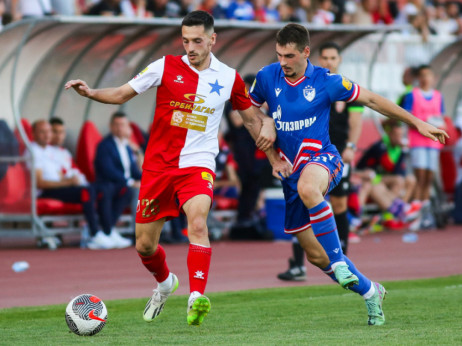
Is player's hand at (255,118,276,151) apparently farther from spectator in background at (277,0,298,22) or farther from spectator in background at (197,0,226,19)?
spectator in background at (277,0,298,22)

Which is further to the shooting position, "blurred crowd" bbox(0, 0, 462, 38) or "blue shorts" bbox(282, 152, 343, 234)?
"blurred crowd" bbox(0, 0, 462, 38)

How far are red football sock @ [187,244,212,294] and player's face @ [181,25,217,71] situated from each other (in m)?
1.49

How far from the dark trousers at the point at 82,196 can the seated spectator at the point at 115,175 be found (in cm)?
12

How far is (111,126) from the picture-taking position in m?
15.7

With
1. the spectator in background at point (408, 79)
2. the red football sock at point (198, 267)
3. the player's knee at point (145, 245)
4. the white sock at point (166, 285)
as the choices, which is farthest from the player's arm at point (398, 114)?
the spectator in background at point (408, 79)

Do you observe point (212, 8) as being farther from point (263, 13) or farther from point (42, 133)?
point (42, 133)

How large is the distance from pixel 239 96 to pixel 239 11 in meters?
10.5

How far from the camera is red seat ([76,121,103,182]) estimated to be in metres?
16.1

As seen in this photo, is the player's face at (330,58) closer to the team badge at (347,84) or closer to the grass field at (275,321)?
the grass field at (275,321)

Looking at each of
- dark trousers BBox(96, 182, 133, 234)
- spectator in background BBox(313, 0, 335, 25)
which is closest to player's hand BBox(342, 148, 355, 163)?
dark trousers BBox(96, 182, 133, 234)

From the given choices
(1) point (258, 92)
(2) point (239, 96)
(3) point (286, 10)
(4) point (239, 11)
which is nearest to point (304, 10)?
(3) point (286, 10)

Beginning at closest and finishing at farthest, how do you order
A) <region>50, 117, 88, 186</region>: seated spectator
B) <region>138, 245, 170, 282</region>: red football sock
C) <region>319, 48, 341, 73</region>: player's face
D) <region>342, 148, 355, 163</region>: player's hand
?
<region>138, 245, 170, 282</region>: red football sock
<region>319, 48, 341, 73</region>: player's face
<region>342, 148, 355, 163</region>: player's hand
<region>50, 117, 88, 186</region>: seated spectator

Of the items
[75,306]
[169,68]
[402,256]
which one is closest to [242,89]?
[169,68]

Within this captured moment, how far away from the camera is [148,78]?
7906 millimetres
